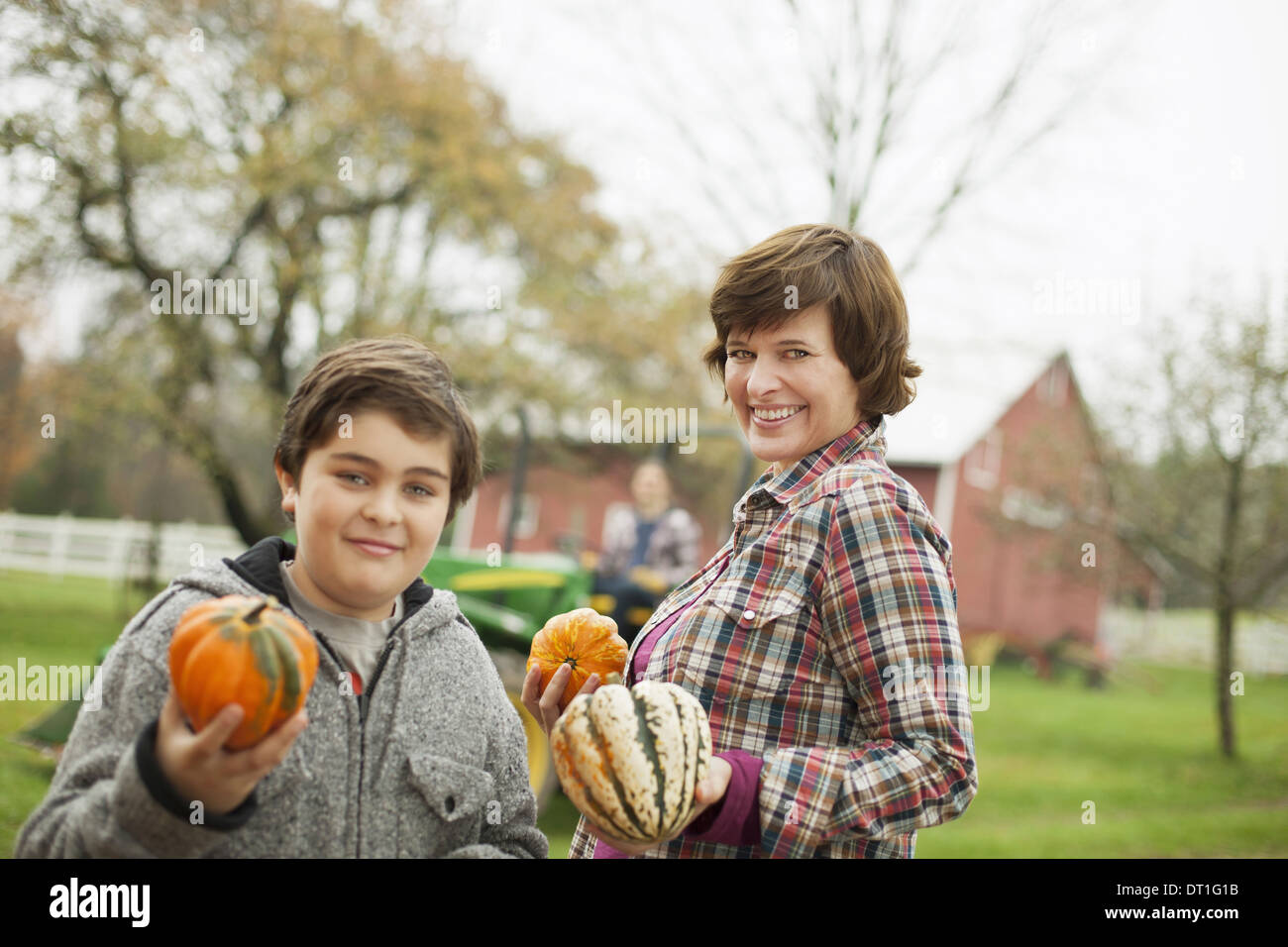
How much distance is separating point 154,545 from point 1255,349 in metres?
15.0

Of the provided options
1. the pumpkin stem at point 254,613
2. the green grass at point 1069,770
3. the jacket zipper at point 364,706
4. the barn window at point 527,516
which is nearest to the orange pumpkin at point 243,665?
the pumpkin stem at point 254,613

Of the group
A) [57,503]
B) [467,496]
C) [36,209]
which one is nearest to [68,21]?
[36,209]

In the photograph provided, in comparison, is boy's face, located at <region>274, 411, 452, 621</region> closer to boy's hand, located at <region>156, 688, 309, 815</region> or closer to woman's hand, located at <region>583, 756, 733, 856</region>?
boy's hand, located at <region>156, 688, 309, 815</region>

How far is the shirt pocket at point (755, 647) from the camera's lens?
171 cm

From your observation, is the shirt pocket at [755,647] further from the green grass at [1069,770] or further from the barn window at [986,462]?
the barn window at [986,462]

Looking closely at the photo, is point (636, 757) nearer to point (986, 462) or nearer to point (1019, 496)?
point (1019, 496)

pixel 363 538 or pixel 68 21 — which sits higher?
pixel 68 21

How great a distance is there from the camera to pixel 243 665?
1341mm

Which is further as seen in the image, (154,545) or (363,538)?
(154,545)

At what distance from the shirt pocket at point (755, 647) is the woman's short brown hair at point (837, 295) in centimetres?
48

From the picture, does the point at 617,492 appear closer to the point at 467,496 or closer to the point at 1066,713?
the point at 1066,713

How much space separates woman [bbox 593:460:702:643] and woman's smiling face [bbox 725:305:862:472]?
4929 millimetres
